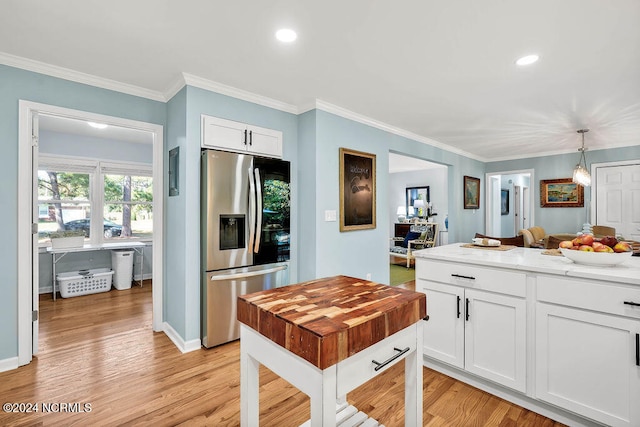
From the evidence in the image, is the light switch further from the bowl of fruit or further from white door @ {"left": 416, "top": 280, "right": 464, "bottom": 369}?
the bowl of fruit

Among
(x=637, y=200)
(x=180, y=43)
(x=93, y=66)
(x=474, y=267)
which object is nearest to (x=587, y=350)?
(x=474, y=267)

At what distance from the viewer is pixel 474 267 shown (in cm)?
203

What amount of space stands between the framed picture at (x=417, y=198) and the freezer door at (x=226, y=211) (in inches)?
290

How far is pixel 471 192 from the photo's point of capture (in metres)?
6.25

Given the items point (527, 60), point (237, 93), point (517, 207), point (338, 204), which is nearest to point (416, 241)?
point (338, 204)

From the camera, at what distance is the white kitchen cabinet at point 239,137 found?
280cm

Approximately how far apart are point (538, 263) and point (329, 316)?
5.12 feet

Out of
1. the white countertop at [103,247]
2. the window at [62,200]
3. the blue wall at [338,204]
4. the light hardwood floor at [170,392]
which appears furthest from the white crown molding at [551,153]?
the window at [62,200]

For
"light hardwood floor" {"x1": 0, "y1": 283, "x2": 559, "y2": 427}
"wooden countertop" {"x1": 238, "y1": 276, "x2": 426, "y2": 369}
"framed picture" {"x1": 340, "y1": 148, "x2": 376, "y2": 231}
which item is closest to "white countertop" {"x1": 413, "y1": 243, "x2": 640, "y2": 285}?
"light hardwood floor" {"x1": 0, "y1": 283, "x2": 559, "y2": 427}

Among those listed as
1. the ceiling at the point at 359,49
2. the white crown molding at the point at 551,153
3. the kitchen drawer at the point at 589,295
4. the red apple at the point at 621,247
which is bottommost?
the kitchen drawer at the point at 589,295

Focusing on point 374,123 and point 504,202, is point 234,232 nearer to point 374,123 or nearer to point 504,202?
point 374,123

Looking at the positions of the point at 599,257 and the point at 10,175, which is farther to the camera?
the point at 10,175

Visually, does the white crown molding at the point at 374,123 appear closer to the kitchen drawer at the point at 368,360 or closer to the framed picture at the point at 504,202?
the kitchen drawer at the point at 368,360

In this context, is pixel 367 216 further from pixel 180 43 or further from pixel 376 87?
pixel 180 43
